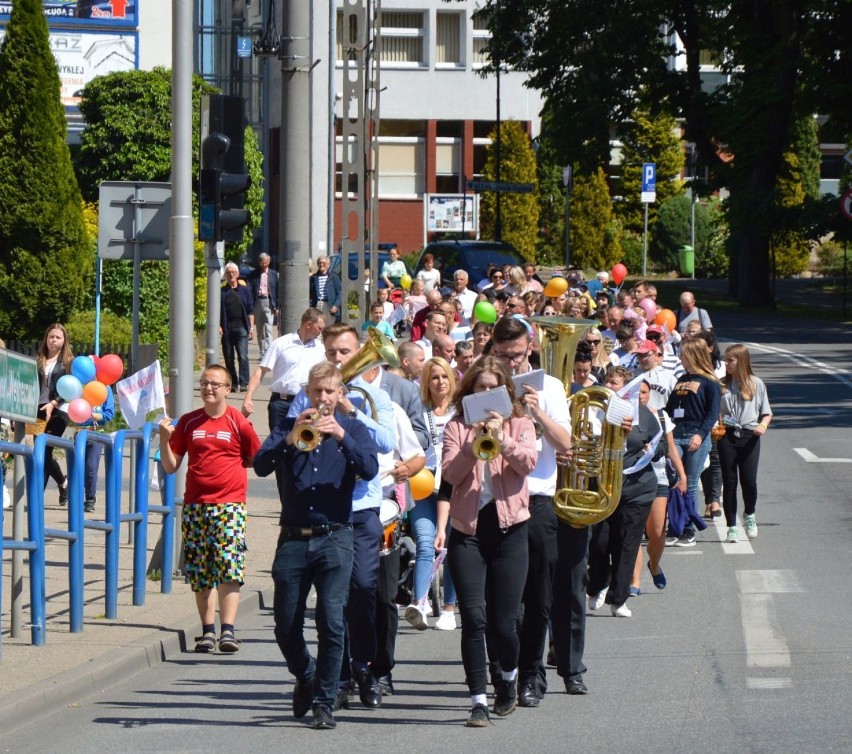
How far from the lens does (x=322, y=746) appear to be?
25.2ft

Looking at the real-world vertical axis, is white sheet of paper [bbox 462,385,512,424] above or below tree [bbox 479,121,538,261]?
below

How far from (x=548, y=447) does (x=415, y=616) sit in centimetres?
220

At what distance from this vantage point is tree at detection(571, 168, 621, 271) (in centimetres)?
6844

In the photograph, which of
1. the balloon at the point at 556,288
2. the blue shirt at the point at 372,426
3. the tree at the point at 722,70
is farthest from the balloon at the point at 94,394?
the tree at the point at 722,70

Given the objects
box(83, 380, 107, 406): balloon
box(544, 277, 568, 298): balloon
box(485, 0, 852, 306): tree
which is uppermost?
box(485, 0, 852, 306): tree

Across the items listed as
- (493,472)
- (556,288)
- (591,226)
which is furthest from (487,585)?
(591,226)

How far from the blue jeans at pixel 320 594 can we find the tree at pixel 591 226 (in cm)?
6076

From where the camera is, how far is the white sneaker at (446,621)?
1055cm

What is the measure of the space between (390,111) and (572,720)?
62924 mm

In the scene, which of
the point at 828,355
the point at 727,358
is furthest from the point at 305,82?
the point at 828,355

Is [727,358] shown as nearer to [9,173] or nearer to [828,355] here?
[9,173]

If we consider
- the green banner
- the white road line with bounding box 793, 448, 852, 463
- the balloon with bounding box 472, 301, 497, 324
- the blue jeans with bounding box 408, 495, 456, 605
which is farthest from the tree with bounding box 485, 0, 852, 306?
the green banner

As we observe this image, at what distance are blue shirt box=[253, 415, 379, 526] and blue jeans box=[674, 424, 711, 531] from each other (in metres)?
6.35

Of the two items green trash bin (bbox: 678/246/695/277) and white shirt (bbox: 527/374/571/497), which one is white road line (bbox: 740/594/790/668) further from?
green trash bin (bbox: 678/246/695/277)
